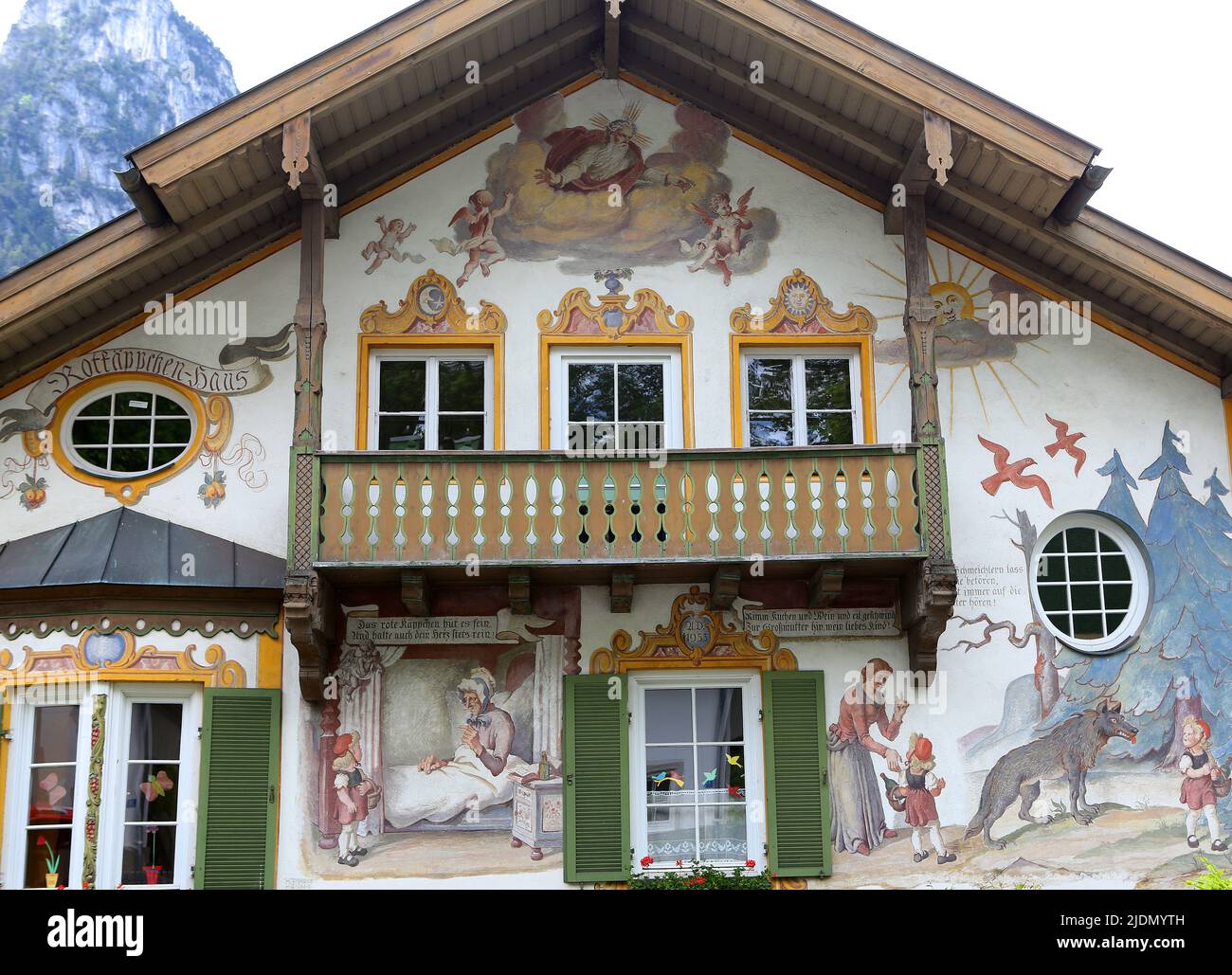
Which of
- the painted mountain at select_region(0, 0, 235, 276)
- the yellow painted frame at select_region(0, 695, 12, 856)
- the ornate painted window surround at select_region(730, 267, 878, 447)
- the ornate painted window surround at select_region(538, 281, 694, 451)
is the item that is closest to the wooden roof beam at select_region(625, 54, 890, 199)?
the ornate painted window surround at select_region(730, 267, 878, 447)

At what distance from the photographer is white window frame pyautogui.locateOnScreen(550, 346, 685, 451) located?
547 inches

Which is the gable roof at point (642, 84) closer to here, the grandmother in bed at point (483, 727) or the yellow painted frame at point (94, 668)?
the yellow painted frame at point (94, 668)

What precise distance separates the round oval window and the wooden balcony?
177cm

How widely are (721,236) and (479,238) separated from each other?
219 centimetres

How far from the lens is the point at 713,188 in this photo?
14.6 metres

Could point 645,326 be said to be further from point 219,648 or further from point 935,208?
point 219,648

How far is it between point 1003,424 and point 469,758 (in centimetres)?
547

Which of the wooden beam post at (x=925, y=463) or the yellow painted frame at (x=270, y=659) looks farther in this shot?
the yellow painted frame at (x=270, y=659)

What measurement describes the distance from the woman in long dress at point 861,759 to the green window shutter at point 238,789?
14.9ft

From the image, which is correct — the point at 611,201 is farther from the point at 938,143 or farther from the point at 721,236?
the point at 938,143

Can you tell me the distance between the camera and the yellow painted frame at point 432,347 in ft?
45.3

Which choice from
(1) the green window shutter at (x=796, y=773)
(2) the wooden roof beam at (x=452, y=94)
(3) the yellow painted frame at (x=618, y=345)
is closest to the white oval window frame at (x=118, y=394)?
(2) the wooden roof beam at (x=452, y=94)

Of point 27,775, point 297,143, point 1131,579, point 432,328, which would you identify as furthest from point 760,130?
point 27,775
